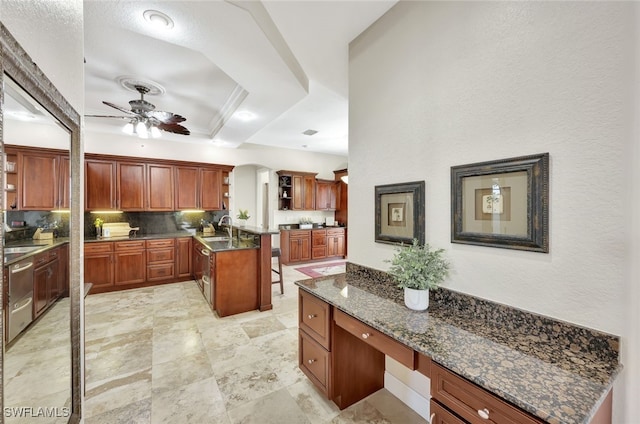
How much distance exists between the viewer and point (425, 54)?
5.59ft

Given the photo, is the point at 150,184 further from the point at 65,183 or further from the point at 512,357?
the point at 512,357

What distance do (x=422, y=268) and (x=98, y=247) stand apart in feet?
16.8

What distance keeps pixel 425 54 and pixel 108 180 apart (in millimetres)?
5334

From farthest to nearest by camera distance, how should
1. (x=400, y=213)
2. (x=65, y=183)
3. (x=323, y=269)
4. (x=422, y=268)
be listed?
1. (x=323, y=269)
2. (x=400, y=213)
3. (x=422, y=268)
4. (x=65, y=183)

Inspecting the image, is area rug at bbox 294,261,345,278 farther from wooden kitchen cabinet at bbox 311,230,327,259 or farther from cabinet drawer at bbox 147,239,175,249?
cabinet drawer at bbox 147,239,175,249

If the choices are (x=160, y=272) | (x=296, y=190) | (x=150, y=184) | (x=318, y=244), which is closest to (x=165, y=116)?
(x=150, y=184)

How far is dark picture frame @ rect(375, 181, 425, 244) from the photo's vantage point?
1755 millimetres

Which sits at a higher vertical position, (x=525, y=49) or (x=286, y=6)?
(x=286, y=6)

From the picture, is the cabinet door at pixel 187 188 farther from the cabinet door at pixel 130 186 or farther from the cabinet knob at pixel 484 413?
the cabinet knob at pixel 484 413

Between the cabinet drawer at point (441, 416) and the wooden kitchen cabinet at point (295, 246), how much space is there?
17.4 feet

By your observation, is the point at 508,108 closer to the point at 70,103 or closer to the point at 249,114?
the point at 70,103

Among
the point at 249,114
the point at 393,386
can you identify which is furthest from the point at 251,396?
the point at 249,114

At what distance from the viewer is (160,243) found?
478cm

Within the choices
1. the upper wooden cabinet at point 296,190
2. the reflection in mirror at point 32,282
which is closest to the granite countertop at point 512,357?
the reflection in mirror at point 32,282
